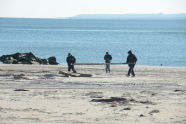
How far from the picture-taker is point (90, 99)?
21375 millimetres

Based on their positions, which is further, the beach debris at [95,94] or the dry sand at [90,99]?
the beach debris at [95,94]

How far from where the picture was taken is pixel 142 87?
26406mm

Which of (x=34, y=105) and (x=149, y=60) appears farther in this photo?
(x=149, y=60)

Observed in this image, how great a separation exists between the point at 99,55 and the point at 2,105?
2469 inches

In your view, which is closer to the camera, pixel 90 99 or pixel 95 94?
pixel 90 99

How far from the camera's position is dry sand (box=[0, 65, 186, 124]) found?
17.1 metres

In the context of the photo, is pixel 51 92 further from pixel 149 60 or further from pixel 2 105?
pixel 149 60

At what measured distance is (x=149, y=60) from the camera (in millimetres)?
72750

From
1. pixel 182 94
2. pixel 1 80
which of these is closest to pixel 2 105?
pixel 182 94

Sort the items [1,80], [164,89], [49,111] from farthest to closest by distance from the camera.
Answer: [1,80] → [164,89] → [49,111]

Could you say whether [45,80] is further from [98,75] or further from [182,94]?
[182,94]

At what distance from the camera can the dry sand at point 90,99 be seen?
1712 cm

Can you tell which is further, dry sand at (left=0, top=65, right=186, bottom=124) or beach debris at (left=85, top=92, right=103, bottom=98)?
beach debris at (left=85, top=92, right=103, bottom=98)

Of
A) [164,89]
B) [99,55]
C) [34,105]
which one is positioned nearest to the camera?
[34,105]
